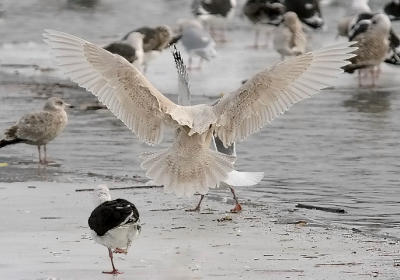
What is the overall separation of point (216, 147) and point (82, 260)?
8.77 ft

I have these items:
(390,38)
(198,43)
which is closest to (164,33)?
(198,43)

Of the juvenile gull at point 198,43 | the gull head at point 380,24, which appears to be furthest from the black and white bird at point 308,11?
the gull head at point 380,24

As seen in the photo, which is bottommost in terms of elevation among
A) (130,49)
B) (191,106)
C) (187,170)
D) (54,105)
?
(130,49)

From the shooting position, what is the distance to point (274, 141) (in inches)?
485

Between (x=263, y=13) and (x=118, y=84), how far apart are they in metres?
13.5

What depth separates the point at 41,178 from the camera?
10086 millimetres

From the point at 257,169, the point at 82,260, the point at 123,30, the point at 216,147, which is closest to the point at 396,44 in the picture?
the point at 123,30

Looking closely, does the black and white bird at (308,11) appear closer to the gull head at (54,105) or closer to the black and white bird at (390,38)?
the black and white bird at (390,38)

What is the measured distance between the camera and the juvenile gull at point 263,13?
71.8 ft

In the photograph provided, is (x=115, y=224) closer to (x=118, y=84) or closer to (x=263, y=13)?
(x=118, y=84)

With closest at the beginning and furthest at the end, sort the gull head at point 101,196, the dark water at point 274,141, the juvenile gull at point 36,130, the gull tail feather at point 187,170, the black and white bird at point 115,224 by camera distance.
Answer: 1. the black and white bird at point 115,224
2. the gull head at point 101,196
3. the gull tail feather at point 187,170
4. the dark water at point 274,141
5. the juvenile gull at point 36,130

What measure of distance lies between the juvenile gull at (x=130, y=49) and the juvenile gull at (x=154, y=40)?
32 centimetres

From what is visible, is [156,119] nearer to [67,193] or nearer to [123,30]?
[67,193]

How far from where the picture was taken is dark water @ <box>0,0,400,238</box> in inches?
380
